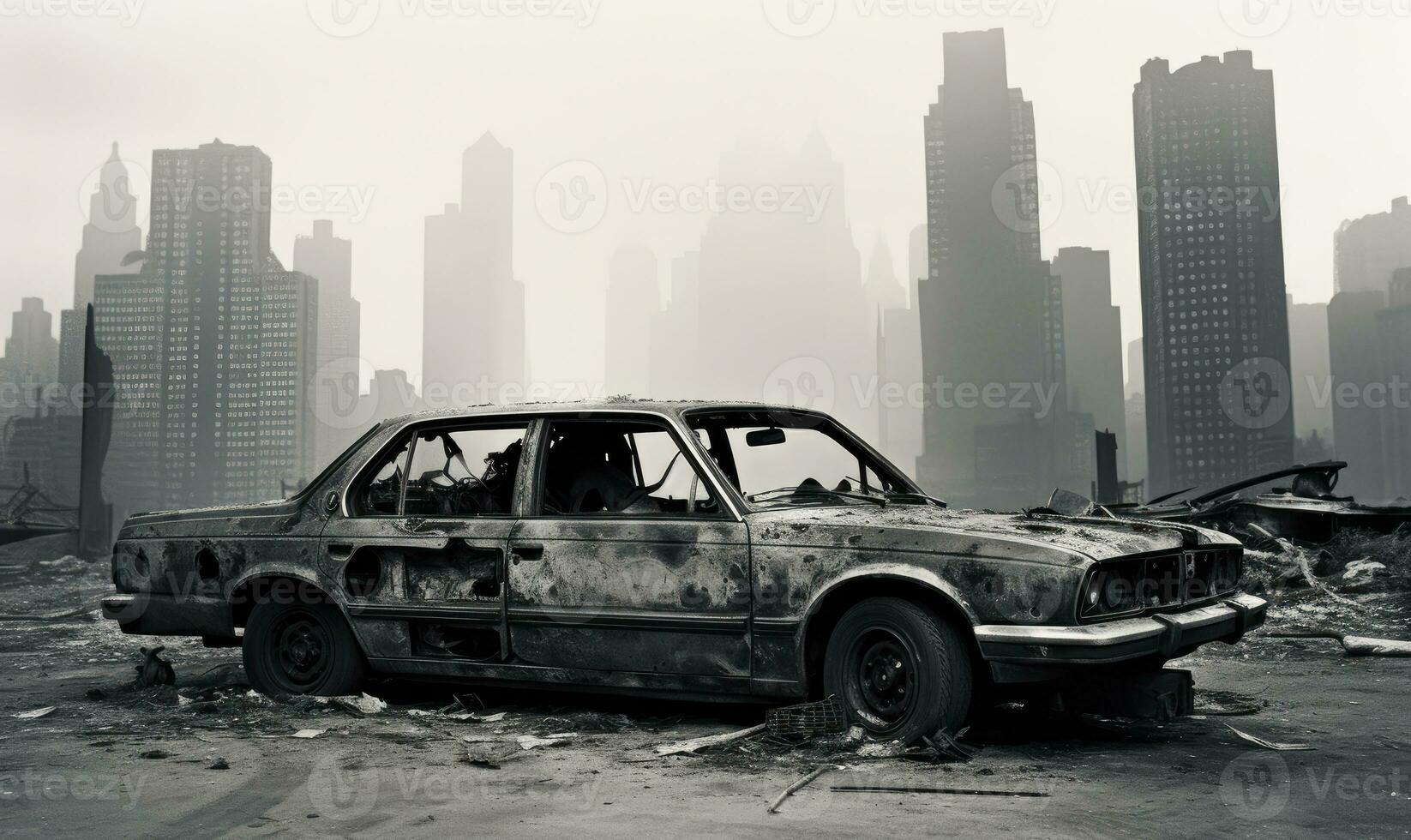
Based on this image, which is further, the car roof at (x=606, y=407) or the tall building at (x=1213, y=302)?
the tall building at (x=1213, y=302)

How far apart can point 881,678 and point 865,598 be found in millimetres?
320

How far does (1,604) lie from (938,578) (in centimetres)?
1752

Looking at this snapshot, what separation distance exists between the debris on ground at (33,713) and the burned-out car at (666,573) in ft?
1.90

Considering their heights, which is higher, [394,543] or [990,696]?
[394,543]

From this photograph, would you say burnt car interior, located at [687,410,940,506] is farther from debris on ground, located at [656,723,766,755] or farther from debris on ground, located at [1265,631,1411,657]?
debris on ground, located at [1265,631,1411,657]

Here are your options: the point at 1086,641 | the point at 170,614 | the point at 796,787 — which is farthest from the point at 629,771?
the point at 170,614

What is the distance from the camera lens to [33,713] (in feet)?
19.7

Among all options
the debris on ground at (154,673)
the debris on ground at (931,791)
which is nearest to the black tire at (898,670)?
the debris on ground at (931,791)

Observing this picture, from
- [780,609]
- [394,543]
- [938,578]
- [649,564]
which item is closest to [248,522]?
[394,543]

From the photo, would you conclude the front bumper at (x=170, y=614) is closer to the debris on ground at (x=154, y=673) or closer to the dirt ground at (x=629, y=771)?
the debris on ground at (x=154, y=673)

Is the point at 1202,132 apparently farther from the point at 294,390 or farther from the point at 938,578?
the point at 938,578

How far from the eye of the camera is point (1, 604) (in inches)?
678

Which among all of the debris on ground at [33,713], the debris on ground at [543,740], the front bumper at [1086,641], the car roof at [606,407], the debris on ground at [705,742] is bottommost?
the debris on ground at [33,713]

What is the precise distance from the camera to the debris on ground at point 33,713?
589 centimetres
